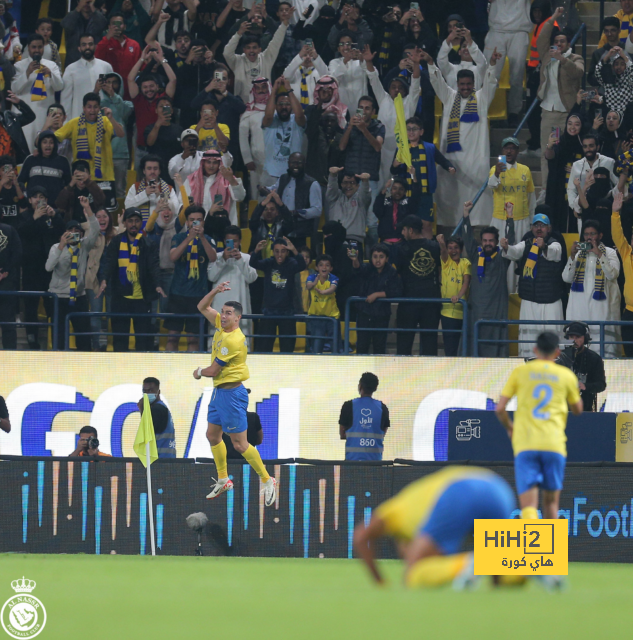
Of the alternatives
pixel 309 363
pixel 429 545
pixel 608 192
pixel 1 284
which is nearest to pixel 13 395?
pixel 1 284

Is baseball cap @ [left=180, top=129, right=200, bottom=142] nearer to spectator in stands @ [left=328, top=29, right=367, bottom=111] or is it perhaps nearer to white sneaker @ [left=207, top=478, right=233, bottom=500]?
spectator in stands @ [left=328, top=29, right=367, bottom=111]

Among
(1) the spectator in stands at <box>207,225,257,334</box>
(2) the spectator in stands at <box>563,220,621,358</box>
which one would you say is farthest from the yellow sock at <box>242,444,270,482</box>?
(2) the spectator in stands at <box>563,220,621,358</box>

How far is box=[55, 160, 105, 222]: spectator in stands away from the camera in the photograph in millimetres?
17562

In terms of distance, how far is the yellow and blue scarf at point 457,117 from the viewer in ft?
61.7

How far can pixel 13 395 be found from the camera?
1659 cm

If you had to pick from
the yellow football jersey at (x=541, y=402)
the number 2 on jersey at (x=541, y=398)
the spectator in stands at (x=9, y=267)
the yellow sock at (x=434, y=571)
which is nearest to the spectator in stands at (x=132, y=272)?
the spectator in stands at (x=9, y=267)

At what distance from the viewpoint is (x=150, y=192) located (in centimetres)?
1738

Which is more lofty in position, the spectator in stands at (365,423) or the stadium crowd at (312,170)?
the stadium crowd at (312,170)

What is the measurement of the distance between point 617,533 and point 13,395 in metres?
8.68

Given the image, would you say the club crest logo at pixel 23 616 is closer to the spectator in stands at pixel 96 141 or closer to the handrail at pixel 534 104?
the spectator in stands at pixel 96 141

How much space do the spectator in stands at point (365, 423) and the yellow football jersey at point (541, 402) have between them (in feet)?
15.6

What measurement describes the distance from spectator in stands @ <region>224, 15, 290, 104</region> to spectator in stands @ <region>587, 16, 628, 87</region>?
203 inches

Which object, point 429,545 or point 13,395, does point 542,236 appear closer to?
point 13,395

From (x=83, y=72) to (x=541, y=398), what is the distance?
40.3 feet
